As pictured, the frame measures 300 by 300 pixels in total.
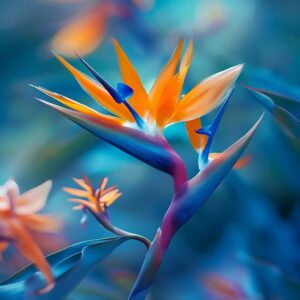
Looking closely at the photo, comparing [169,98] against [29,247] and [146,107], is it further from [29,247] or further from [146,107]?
[29,247]

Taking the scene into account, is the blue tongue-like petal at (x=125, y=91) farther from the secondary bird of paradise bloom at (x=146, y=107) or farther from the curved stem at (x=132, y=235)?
the curved stem at (x=132, y=235)

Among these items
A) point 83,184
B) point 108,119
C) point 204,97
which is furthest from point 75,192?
point 204,97

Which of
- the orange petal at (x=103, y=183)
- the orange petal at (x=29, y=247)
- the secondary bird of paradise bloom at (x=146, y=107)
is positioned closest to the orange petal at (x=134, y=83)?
the secondary bird of paradise bloom at (x=146, y=107)

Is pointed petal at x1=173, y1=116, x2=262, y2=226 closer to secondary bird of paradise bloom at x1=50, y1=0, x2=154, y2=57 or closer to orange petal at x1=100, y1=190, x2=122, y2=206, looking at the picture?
orange petal at x1=100, y1=190, x2=122, y2=206

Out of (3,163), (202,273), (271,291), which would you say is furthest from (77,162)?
(271,291)

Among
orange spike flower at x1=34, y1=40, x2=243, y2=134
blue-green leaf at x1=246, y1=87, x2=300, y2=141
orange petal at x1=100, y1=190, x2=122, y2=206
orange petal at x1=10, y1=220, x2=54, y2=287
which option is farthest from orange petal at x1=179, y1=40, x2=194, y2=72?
orange petal at x1=10, y1=220, x2=54, y2=287

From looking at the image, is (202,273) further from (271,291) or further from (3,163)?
(3,163)
